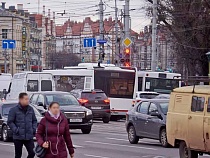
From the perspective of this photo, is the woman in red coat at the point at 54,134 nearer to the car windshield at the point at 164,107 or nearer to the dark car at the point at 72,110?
the car windshield at the point at 164,107

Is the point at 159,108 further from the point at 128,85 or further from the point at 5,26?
the point at 5,26

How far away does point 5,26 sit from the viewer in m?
109

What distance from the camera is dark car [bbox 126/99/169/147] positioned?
71.4 feet

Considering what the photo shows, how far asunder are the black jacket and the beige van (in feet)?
12.8

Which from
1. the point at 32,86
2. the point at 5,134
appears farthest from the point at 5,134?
the point at 32,86

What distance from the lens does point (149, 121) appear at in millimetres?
22328

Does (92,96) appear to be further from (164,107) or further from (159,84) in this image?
(164,107)

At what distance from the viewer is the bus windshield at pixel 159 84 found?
4406cm

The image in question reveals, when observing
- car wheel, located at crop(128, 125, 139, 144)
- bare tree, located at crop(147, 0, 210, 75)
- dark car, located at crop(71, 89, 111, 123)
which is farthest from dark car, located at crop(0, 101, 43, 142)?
bare tree, located at crop(147, 0, 210, 75)

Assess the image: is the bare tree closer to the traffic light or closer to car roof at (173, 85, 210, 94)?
the traffic light

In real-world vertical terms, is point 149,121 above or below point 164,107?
below

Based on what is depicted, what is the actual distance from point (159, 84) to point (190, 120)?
93.7 ft

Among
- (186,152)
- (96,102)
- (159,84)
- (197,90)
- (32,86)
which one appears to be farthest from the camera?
(159,84)

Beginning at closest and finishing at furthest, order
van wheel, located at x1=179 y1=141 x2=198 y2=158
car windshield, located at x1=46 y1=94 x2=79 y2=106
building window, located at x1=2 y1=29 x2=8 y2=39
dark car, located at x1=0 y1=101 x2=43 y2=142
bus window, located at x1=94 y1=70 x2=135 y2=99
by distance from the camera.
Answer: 1. van wheel, located at x1=179 y1=141 x2=198 y2=158
2. dark car, located at x1=0 y1=101 x2=43 y2=142
3. car windshield, located at x1=46 y1=94 x2=79 y2=106
4. bus window, located at x1=94 y1=70 x2=135 y2=99
5. building window, located at x1=2 y1=29 x2=8 y2=39
